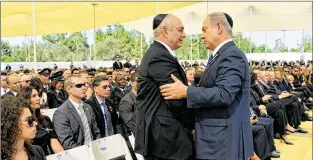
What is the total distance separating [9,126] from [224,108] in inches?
52.9

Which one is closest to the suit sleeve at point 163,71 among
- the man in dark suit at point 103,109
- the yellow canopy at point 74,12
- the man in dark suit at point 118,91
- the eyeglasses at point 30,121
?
the eyeglasses at point 30,121

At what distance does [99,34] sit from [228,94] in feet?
174

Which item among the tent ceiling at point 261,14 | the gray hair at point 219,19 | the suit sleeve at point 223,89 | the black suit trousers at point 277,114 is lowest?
the black suit trousers at point 277,114

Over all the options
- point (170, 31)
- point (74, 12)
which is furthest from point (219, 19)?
point (74, 12)

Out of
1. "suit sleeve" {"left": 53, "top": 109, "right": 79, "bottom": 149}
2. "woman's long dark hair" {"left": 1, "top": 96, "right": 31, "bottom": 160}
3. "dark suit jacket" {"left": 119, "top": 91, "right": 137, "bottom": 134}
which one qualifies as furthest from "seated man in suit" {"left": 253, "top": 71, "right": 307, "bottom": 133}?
"woman's long dark hair" {"left": 1, "top": 96, "right": 31, "bottom": 160}

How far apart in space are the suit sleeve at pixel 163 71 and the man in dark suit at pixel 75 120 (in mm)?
1856

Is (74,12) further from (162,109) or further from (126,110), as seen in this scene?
(162,109)

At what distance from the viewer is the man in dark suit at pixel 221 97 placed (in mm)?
2178

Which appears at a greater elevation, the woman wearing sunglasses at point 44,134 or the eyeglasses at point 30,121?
the eyeglasses at point 30,121

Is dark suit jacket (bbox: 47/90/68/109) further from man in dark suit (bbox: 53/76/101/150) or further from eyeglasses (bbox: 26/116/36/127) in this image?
eyeglasses (bbox: 26/116/36/127)

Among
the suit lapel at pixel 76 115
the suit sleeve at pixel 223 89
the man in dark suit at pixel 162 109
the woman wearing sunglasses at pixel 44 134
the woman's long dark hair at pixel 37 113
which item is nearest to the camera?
the suit sleeve at pixel 223 89

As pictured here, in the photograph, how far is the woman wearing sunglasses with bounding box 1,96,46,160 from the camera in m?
2.47

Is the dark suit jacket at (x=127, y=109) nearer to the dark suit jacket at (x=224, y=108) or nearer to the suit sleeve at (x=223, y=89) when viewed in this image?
the dark suit jacket at (x=224, y=108)

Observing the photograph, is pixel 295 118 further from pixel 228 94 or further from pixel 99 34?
pixel 99 34
